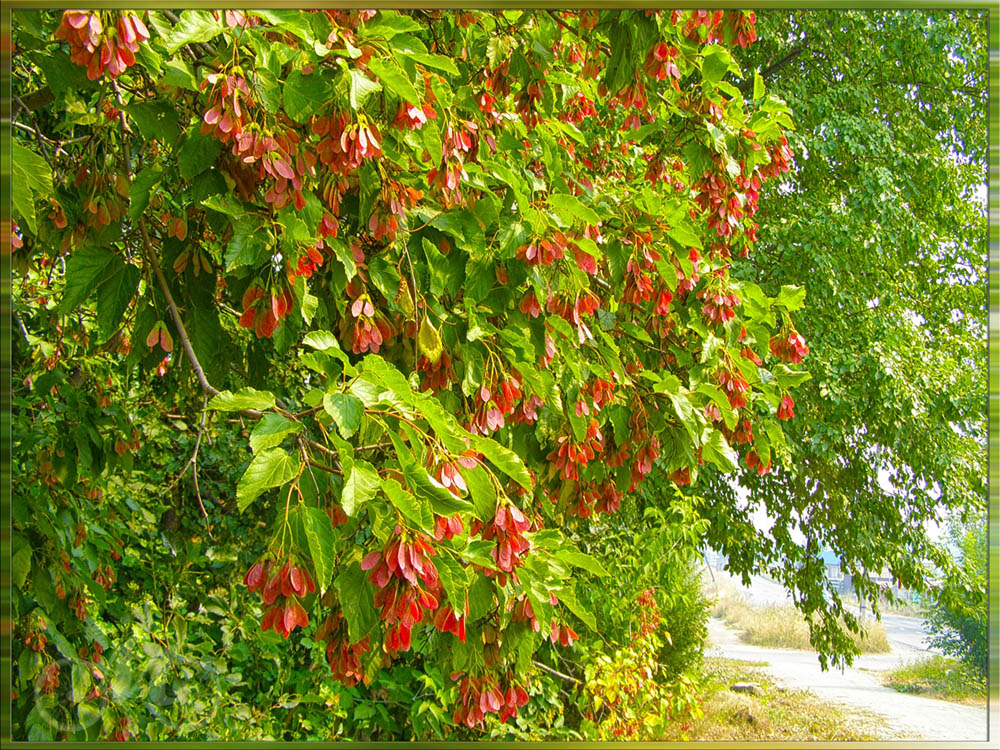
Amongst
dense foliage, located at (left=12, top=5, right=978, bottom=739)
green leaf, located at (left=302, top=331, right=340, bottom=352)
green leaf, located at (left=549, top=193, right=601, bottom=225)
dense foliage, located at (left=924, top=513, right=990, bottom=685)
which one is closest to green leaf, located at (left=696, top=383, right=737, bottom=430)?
dense foliage, located at (left=12, top=5, right=978, bottom=739)

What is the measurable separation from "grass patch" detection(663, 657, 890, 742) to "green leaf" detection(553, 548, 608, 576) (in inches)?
126

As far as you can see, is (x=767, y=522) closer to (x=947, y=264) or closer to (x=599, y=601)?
(x=947, y=264)

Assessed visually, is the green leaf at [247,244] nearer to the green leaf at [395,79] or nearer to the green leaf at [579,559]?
the green leaf at [395,79]

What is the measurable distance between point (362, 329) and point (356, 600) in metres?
0.43

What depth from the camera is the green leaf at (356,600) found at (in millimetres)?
848

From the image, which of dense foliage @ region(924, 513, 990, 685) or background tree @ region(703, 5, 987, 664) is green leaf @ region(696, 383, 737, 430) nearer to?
dense foliage @ region(924, 513, 990, 685)

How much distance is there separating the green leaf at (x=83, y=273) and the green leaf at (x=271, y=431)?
18.4 inches

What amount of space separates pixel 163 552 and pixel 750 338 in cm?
180

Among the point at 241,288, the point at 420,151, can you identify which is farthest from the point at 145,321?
the point at 420,151

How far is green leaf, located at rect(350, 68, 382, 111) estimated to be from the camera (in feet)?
2.92

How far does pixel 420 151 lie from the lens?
113cm

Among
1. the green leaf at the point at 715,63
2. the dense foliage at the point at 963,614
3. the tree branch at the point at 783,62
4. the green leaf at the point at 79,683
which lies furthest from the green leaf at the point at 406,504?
the tree branch at the point at 783,62

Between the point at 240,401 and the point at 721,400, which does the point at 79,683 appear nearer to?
the point at 240,401

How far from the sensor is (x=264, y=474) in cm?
81
